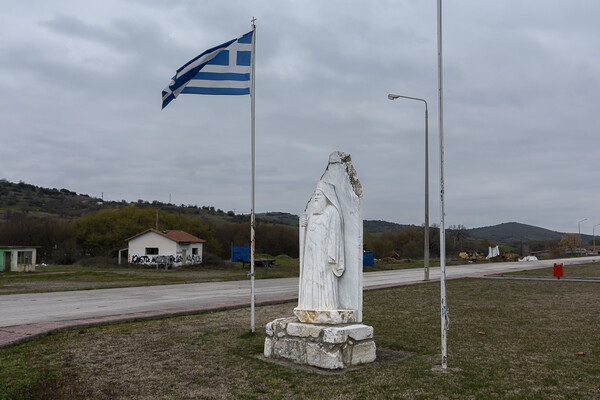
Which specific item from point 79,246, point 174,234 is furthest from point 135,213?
point 174,234

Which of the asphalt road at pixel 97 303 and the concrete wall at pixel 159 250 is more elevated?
the concrete wall at pixel 159 250

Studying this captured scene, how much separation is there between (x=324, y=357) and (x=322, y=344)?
17 centimetres

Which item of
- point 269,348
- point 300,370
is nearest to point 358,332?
point 300,370

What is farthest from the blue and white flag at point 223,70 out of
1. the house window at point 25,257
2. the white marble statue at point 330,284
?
the house window at point 25,257

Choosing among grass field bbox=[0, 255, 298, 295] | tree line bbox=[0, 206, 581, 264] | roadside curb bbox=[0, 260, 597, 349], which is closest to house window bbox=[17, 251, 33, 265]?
grass field bbox=[0, 255, 298, 295]

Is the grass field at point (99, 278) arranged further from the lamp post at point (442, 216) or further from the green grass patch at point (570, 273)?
the lamp post at point (442, 216)

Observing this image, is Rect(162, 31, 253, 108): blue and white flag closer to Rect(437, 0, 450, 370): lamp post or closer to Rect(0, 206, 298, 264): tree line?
Rect(437, 0, 450, 370): lamp post

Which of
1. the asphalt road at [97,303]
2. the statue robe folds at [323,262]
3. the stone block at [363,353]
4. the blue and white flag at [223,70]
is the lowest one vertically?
the asphalt road at [97,303]

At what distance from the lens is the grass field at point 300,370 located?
562 cm

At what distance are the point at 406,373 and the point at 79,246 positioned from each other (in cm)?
5660

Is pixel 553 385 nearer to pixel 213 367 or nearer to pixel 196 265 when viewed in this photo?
pixel 213 367

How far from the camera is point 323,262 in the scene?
7.42 m

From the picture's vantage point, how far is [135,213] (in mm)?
58375

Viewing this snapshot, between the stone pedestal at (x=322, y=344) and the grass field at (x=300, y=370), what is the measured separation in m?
0.27
